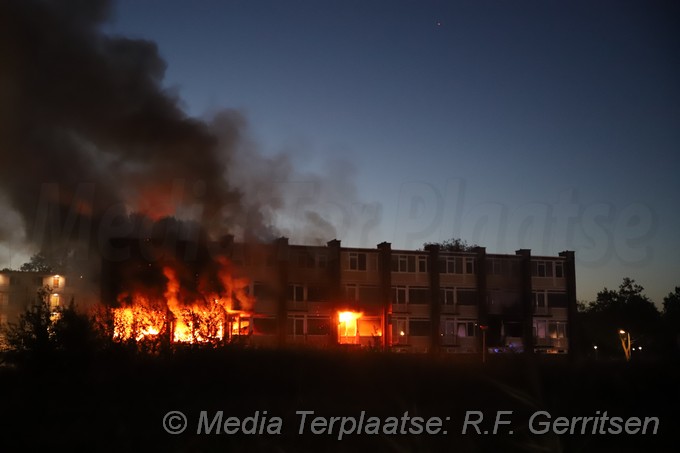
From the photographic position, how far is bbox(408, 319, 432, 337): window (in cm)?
6600

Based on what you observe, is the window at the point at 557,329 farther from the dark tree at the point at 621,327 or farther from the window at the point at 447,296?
the dark tree at the point at 621,327

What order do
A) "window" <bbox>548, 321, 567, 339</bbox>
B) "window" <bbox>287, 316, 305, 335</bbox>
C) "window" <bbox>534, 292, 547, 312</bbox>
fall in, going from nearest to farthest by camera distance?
"window" <bbox>287, 316, 305, 335</bbox>
"window" <bbox>534, 292, 547, 312</bbox>
"window" <bbox>548, 321, 567, 339</bbox>

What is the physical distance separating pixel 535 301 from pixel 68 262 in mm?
44637

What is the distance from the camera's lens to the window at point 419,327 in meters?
66.0

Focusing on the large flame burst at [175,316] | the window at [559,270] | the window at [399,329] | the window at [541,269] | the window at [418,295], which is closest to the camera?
the large flame burst at [175,316]

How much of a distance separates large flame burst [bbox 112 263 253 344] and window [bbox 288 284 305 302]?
58.8 feet

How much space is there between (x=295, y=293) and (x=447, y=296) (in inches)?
570

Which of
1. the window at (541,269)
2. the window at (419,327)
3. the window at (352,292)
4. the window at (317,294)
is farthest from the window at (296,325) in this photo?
the window at (541,269)

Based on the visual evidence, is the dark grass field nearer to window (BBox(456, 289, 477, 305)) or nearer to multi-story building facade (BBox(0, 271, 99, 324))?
window (BBox(456, 289, 477, 305))

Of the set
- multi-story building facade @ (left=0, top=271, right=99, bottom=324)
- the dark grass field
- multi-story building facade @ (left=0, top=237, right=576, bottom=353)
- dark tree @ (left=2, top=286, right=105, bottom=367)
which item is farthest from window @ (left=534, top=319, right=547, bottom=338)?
dark tree @ (left=2, top=286, right=105, bottom=367)

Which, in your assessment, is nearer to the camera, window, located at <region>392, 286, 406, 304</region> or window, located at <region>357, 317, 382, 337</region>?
window, located at <region>357, 317, 382, 337</region>

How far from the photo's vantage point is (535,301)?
7019 cm

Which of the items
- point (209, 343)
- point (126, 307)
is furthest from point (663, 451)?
point (126, 307)

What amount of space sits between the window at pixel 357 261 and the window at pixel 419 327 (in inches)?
265
